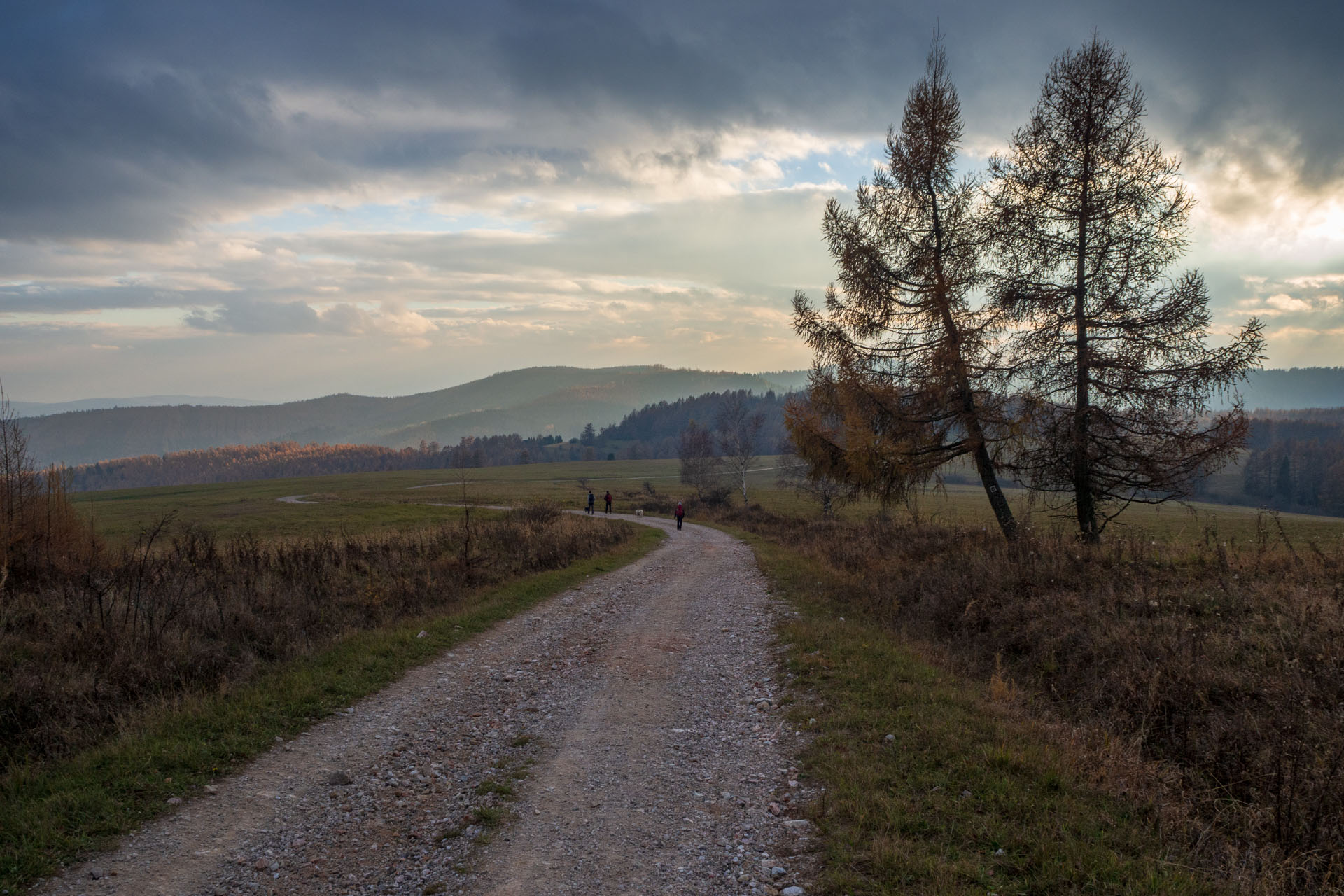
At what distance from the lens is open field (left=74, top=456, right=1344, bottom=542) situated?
2098 cm

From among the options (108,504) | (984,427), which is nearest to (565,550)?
(984,427)

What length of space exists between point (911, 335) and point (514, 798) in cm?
1333

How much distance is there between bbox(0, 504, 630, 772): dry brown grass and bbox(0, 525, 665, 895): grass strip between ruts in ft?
1.64

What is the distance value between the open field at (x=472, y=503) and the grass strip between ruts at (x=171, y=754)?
22.0 ft

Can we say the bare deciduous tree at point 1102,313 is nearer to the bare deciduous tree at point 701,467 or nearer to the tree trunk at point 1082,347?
the tree trunk at point 1082,347

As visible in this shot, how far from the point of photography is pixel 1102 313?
12844mm

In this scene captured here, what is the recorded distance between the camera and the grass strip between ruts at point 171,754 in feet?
15.5

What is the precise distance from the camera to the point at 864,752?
6.14 meters

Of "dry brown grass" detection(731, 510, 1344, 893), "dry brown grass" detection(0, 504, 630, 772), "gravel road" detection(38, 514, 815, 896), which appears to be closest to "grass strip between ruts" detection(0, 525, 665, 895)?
"gravel road" detection(38, 514, 815, 896)

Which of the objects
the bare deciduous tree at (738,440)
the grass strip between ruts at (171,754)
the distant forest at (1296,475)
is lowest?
the distant forest at (1296,475)

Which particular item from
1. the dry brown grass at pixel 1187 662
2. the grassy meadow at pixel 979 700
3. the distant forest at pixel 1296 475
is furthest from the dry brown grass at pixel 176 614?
the distant forest at pixel 1296 475

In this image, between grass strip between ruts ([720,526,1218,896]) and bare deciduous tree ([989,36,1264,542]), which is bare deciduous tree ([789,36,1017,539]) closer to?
bare deciduous tree ([989,36,1264,542])

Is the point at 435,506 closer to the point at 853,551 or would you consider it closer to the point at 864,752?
the point at 853,551

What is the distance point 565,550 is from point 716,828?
16981 mm
